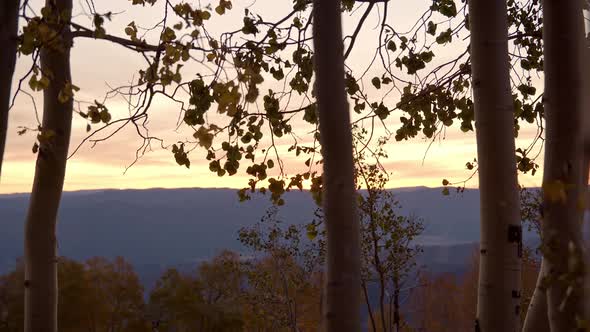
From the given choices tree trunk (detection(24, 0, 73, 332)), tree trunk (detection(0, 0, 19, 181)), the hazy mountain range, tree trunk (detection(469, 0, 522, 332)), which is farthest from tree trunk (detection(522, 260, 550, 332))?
the hazy mountain range

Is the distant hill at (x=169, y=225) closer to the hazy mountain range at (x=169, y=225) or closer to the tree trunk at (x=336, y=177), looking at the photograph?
the hazy mountain range at (x=169, y=225)

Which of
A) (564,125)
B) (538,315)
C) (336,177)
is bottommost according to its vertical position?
(538,315)

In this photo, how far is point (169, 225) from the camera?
178500 mm

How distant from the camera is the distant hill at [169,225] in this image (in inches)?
6181

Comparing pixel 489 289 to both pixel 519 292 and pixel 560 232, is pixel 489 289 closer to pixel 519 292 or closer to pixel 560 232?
pixel 519 292

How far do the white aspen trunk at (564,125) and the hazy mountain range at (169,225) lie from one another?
14159cm

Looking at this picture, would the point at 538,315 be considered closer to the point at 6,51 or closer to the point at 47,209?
the point at 6,51

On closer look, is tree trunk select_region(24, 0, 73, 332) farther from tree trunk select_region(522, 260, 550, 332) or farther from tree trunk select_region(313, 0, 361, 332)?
tree trunk select_region(522, 260, 550, 332)

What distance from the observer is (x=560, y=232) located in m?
3.28

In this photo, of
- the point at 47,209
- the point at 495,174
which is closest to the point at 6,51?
the point at 47,209

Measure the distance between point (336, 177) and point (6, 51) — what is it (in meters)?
1.86

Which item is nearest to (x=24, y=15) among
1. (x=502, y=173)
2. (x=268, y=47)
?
(x=268, y=47)

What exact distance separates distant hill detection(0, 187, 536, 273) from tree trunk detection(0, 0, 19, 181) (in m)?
146

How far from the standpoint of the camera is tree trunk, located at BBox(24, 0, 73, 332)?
538 centimetres
